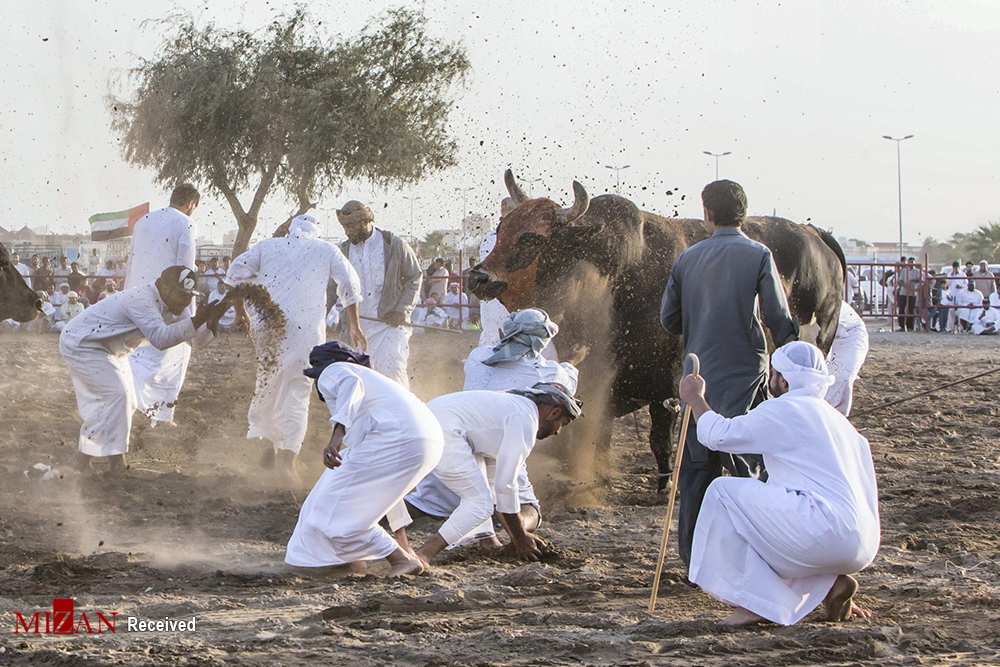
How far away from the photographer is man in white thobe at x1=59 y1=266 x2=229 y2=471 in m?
9.22

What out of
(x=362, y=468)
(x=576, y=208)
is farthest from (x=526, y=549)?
(x=576, y=208)

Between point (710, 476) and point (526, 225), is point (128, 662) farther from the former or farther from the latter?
point (526, 225)

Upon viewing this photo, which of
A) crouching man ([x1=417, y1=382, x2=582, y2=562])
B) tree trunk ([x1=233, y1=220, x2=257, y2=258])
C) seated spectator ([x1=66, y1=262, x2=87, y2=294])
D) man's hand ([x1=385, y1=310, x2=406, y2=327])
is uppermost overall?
tree trunk ([x1=233, y1=220, x2=257, y2=258])

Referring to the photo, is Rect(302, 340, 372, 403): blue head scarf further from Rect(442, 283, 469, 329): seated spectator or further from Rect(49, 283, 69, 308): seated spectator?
Rect(49, 283, 69, 308): seated spectator

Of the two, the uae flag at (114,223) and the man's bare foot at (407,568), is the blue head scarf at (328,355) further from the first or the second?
the uae flag at (114,223)

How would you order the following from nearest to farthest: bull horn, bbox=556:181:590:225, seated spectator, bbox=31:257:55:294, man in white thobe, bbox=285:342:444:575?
man in white thobe, bbox=285:342:444:575
bull horn, bbox=556:181:590:225
seated spectator, bbox=31:257:55:294

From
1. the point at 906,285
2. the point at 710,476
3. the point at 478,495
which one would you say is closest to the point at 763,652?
the point at 710,476

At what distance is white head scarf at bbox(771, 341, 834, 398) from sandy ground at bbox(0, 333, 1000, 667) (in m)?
0.93

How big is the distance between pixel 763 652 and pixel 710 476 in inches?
57.1

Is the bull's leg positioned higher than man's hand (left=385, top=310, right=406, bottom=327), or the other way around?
man's hand (left=385, top=310, right=406, bottom=327)

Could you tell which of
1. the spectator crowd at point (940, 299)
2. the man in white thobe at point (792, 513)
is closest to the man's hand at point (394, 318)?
the man in white thobe at point (792, 513)

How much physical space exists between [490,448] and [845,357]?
Result: 16.0ft

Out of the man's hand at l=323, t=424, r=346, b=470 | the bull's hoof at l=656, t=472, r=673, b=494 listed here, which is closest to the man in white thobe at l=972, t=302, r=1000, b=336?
the bull's hoof at l=656, t=472, r=673, b=494

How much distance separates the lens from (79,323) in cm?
927
